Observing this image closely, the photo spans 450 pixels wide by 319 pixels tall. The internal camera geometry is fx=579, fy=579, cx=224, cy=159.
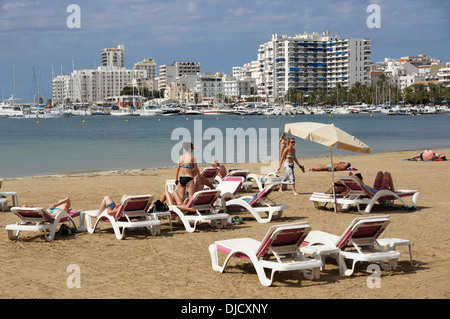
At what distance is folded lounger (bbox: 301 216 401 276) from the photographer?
711 cm

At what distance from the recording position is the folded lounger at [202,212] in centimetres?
1009

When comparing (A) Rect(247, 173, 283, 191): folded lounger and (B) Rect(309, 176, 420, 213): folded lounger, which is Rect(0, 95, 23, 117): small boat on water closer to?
(A) Rect(247, 173, 283, 191): folded lounger

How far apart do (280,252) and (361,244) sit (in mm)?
1165

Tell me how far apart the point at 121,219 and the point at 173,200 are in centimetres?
114

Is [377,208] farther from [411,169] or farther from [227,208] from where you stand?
[411,169]

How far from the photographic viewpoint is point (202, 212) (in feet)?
34.5

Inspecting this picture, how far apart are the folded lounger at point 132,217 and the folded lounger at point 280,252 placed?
8.98 ft

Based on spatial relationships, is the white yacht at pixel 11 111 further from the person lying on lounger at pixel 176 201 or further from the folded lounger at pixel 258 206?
the person lying on lounger at pixel 176 201

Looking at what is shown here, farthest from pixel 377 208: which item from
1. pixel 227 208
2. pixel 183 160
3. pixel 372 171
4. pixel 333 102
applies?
pixel 333 102

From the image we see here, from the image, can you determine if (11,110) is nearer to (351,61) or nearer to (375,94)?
(375,94)

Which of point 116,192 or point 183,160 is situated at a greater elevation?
point 183,160

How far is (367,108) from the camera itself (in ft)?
509

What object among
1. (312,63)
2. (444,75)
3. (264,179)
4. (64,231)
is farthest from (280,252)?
(312,63)

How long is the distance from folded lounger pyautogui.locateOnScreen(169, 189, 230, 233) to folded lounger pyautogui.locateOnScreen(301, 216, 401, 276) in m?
2.96
